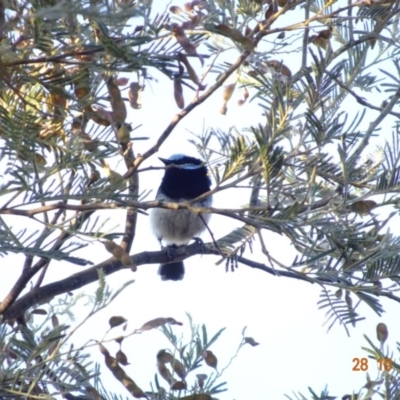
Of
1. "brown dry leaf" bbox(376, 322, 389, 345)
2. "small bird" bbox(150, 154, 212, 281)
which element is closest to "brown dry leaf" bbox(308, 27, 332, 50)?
"brown dry leaf" bbox(376, 322, 389, 345)

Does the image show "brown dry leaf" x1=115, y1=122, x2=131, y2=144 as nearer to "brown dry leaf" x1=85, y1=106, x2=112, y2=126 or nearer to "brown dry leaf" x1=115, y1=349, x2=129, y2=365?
"brown dry leaf" x1=85, y1=106, x2=112, y2=126

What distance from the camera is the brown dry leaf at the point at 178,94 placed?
5.52 feet

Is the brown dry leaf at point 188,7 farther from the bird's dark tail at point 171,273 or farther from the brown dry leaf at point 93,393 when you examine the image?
the bird's dark tail at point 171,273

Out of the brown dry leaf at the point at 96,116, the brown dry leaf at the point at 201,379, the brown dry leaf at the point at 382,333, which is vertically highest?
the brown dry leaf at the point at 96,116

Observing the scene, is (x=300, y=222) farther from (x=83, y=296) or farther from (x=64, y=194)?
(x=83, y=296)

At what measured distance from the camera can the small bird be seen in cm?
548

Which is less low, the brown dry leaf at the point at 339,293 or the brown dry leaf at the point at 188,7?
the brown dry leaf at the point at 188,7

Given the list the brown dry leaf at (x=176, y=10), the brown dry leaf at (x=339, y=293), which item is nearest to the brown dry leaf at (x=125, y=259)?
the brown dry leaf at (x=339, y=293)

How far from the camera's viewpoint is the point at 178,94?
5.65 ft

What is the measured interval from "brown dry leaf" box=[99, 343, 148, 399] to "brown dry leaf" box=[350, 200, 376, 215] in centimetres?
74

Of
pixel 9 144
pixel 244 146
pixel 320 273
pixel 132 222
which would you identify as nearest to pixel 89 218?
pixel 9 144

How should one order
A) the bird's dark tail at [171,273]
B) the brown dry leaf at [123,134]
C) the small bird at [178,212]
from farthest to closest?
the bird's dark tail at [171,273]
the small bird at [178,212]
the brown dry leaf at [123,134]

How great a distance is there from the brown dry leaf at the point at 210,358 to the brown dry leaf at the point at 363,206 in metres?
0.60

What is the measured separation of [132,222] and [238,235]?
850mm
